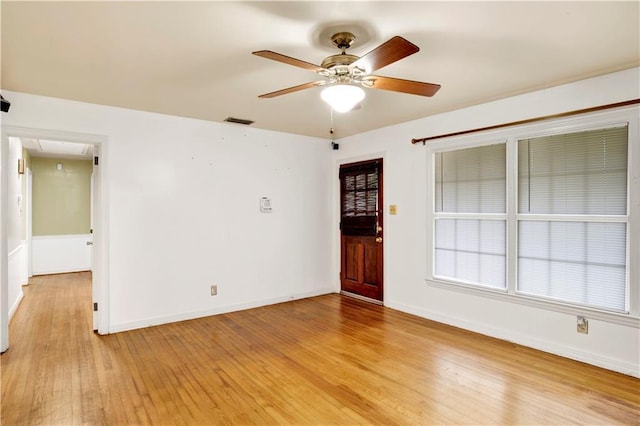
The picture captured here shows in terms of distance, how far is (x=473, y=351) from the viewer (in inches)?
135

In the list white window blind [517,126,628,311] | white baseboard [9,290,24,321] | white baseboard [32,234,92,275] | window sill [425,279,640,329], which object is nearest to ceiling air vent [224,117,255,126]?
window sill [425,279,640,329]

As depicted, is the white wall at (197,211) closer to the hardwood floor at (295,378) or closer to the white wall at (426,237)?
the hardwood floor at (295,378)

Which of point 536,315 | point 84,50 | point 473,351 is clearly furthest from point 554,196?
point 84,50

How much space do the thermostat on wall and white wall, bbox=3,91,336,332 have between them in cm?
Answer: 8

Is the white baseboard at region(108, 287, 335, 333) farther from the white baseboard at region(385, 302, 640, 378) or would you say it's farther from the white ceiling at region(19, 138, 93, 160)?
the white ceiling at region(19, 138, 93, 160)

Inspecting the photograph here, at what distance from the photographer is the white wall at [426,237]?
3.06m

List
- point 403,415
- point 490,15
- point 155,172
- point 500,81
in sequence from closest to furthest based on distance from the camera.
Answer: point 490,15
point 403,415
point 500,81
point 155,172

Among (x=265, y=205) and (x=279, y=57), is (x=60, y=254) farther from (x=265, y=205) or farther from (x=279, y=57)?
(x=279, y=57)

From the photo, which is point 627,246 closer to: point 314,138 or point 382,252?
point 382,252

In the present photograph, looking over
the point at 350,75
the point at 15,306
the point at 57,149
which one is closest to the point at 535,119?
the point at 350,75

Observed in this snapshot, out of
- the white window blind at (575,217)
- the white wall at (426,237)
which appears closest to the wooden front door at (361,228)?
the white wall at (426,237)

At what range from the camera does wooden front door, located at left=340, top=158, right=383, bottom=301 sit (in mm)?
5215

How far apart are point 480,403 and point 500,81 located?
2675mm

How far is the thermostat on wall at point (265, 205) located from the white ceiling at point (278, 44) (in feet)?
5.84
